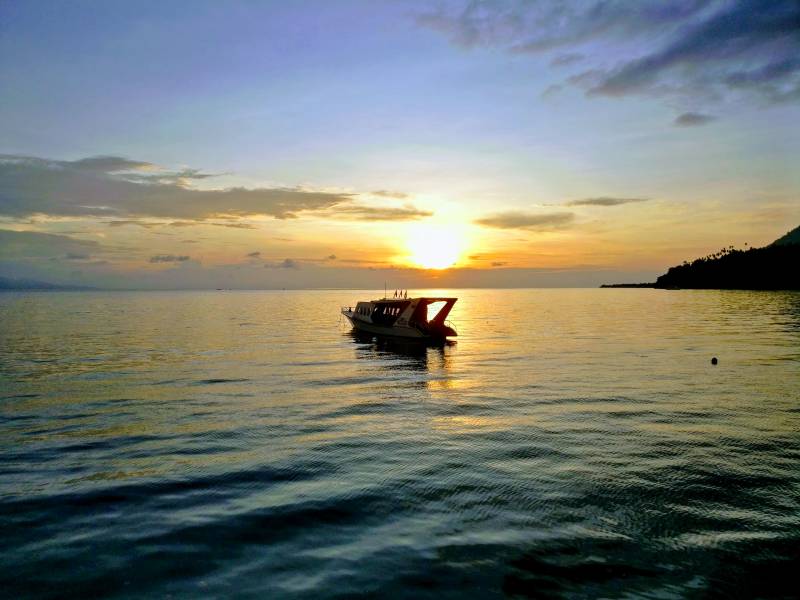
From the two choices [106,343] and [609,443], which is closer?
[609,443]

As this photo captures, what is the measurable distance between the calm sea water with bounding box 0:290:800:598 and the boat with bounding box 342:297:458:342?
2208cm

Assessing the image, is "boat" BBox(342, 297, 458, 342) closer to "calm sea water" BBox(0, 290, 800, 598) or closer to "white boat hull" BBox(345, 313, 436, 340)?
"white boat hull" BBox(345, 313, 436, 340)

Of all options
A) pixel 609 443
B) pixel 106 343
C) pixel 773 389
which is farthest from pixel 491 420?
pixel 106 343

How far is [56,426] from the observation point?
20.1m

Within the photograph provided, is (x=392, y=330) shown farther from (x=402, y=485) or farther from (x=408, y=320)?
(x=402, y=485)

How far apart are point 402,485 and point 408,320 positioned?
41020 mm

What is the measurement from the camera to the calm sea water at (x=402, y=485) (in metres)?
9.10

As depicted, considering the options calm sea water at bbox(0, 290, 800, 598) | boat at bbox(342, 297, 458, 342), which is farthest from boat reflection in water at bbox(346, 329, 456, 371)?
calm sea water at bbox(0, 290, 800, 598)

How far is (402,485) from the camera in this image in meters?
13.5

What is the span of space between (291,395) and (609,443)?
15.6m

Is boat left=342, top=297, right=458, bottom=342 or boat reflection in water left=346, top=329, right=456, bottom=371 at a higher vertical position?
boat left=342, top=297, right=458, bottom=342

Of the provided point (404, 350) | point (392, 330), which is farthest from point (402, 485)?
point (392, 330)

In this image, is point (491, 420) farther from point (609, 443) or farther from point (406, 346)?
point (406, 346)

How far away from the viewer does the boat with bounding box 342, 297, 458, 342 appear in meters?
53.4
